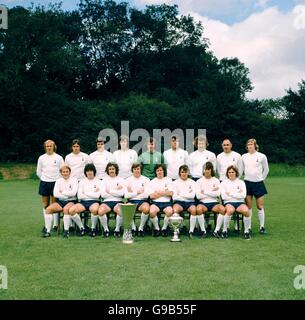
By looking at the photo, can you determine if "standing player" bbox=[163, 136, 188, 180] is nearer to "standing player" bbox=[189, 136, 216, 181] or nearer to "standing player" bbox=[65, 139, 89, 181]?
"standing player" bbox=[189, 136, 216, 181]

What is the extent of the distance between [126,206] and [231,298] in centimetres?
374

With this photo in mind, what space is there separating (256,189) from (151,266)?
147 inches

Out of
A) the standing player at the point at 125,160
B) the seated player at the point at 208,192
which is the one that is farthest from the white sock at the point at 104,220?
the seated player at the point at 208,192

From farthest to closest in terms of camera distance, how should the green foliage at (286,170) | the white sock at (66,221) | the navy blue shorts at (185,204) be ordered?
1. the green foliage at (286,170)
2. the navy blue shorts at (185,204)
3. the white sock at (66,221)

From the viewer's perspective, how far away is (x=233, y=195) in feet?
31.3

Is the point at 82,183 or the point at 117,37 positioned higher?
the point at 117,37

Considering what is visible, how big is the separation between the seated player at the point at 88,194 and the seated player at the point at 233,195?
241cm

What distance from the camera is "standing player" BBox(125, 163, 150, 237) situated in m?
9.80

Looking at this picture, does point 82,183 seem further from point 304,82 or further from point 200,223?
point 304,82

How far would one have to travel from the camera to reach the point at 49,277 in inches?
251

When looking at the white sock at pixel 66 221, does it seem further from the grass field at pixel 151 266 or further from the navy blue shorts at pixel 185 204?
the navy blue shorts at pixel 185 204

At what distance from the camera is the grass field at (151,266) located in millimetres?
5648

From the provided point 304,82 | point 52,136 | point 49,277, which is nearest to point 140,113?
point 52,136

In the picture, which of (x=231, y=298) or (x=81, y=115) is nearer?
(x=231, y=298)
